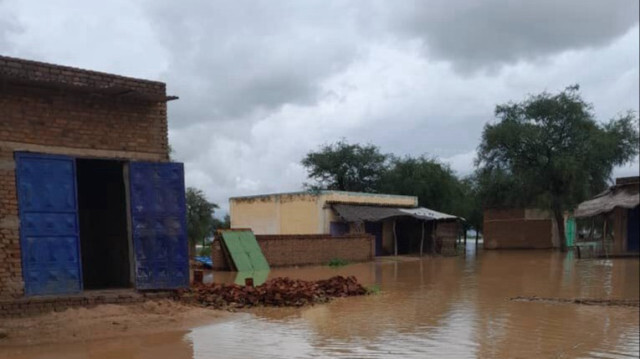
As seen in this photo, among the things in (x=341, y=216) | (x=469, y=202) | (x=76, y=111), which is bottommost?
(x=341, y=216)

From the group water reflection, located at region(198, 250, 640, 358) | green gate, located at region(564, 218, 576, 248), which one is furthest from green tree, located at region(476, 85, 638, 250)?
water reflection, located at region(198, 250, 640, 358)

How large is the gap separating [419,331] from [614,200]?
65.0 feet

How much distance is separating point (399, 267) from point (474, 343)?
16.9 m

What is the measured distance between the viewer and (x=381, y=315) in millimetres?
11148

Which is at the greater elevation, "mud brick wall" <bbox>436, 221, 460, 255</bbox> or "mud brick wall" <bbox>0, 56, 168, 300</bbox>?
"mud brick wall" <bbox>0, 56, 168, 300</bbox>

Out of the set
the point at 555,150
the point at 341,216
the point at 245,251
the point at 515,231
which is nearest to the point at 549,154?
the point at 555,150

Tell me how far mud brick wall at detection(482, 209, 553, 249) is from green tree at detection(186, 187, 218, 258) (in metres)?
20.0

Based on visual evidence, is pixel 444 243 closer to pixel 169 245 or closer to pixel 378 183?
pixel 378 183

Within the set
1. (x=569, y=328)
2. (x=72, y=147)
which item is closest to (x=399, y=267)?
(x=569, y=328)

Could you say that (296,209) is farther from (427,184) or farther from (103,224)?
(103,224)

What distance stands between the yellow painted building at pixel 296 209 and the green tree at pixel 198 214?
2.52m

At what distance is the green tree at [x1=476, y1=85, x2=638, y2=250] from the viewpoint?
111 feet

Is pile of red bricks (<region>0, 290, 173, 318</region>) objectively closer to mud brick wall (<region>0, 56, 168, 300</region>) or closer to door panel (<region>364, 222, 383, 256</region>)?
mud brick wall (<region>0, 56, 168, 300</region>)

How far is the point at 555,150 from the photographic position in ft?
116
